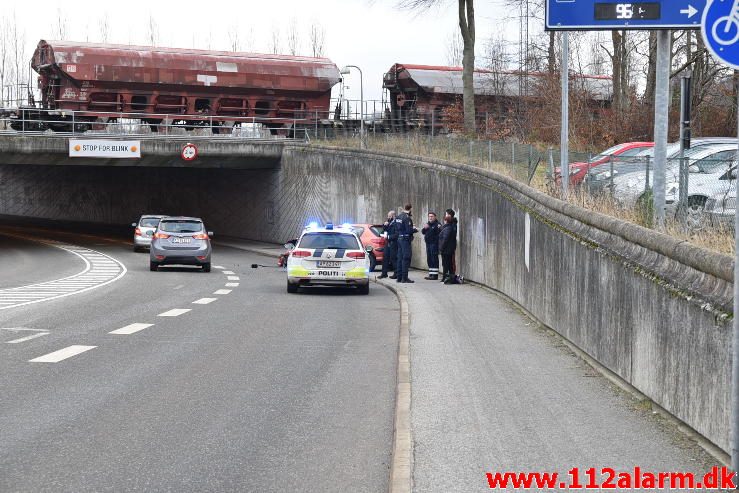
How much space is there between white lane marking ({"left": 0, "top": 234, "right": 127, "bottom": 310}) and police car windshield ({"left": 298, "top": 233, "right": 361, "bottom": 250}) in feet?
15.5

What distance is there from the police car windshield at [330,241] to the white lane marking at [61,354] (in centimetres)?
1104

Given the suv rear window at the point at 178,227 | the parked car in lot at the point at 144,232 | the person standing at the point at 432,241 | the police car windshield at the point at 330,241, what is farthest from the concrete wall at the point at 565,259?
the suv rear window at the point at 178,227

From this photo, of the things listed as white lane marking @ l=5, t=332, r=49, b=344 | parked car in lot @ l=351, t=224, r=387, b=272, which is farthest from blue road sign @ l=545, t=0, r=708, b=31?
parked car in lot @ l=351, t=224, r=387, b=272

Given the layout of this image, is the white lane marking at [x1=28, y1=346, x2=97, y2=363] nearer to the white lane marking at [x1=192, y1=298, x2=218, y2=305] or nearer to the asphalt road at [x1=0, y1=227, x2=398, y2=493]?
the asphalt road at [x1=0, y1=227, x2=398, y2=493]

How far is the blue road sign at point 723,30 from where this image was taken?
6.44 metres

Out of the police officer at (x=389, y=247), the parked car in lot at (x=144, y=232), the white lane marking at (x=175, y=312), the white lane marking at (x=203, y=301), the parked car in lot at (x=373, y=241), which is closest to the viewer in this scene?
the white lane marking at (x=175, y=312)

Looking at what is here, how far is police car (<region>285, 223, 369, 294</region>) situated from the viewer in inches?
957

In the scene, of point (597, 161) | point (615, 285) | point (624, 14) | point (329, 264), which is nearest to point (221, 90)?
point (329, 264)

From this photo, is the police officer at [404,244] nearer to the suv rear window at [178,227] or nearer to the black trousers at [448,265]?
the black trousers at [448,265]

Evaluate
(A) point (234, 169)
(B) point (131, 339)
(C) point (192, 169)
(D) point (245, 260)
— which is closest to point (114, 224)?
(C) point (192, 169)

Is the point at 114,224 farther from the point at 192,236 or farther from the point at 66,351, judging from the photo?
the point at 66,351

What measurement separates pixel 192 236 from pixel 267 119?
18527 mm

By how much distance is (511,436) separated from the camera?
8.16m

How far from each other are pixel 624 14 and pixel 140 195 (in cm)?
4820
